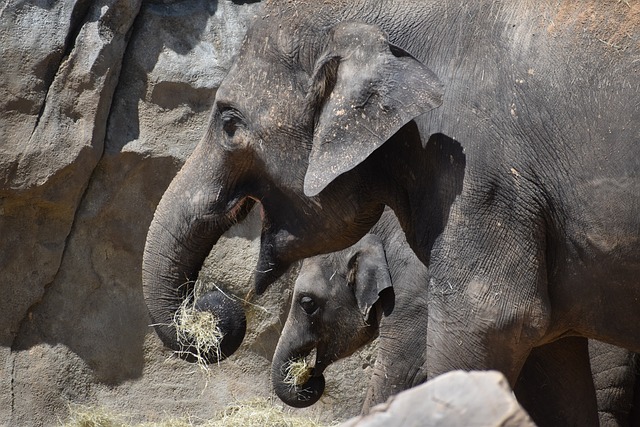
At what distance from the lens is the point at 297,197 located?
165 inches

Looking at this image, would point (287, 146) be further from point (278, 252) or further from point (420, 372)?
point (420, 372)

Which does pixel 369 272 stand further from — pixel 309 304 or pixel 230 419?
pixel 230 419

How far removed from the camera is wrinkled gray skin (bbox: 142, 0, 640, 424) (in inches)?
145

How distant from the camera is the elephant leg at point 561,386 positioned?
468cm

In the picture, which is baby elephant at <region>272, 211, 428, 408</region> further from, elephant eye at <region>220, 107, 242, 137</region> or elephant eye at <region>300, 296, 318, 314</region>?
elephant eye at <region>220, 107, 242, 137</region>

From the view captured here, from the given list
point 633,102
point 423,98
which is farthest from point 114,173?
point 633,102

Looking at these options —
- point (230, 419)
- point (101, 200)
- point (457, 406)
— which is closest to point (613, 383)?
point (230, 419)

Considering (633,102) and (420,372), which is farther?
(420,372)

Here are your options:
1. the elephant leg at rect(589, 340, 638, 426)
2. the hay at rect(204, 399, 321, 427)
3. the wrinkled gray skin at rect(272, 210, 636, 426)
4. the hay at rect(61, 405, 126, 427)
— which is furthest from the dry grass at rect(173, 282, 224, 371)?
the hay at rect(61, 405, 126, 427)

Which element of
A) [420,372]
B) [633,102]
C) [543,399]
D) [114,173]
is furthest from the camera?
[114,173]

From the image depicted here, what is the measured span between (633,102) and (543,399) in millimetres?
1536

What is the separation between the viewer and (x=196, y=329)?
14.9ft

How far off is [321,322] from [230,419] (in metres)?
1.18

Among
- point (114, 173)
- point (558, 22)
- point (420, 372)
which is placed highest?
point (558, 22)
